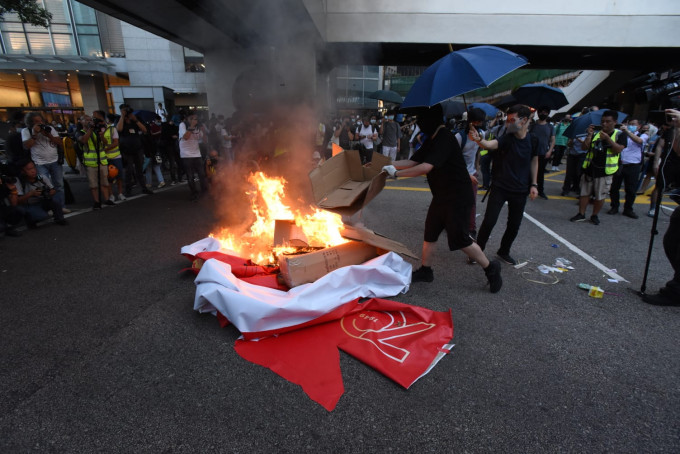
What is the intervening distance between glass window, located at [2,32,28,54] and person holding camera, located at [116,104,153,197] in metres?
18.9

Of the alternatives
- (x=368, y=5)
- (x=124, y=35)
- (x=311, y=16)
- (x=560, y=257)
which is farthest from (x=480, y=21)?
(x=124, y=35)

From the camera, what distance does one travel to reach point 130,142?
7.22 meters

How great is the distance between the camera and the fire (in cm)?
364

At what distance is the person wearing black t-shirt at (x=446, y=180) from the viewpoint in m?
2.95

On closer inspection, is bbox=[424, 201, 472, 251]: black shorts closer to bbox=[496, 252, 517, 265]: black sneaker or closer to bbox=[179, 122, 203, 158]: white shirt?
bbox=[496, 252, 517, 265]: black sneaker

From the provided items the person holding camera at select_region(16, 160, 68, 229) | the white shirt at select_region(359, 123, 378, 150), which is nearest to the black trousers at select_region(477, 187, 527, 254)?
the person holding camera at select_region(16, 160, 68, 229)

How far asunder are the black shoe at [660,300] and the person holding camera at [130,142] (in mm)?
8598

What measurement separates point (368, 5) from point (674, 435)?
1160cm

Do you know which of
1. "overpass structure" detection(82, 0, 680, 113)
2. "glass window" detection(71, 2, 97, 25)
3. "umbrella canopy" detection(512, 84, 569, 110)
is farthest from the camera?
"glass window" detection(71, 2, 97, 25)

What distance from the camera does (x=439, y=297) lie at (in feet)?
10.5

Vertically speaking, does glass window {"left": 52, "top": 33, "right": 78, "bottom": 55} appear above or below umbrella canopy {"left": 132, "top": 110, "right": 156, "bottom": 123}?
above

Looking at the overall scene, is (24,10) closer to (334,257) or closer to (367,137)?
(367,137)

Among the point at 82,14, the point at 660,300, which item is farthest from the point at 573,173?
the point at 82,14

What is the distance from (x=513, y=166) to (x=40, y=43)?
85.4 feet
